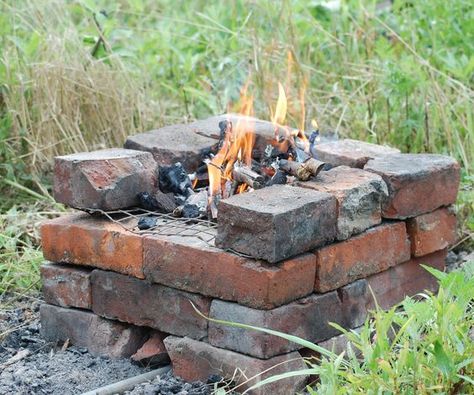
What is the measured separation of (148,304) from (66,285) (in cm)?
43

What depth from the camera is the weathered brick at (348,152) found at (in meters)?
4.78

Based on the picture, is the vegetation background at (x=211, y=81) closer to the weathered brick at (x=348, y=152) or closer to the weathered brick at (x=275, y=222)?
the weathered brick at (x=348, y=152)

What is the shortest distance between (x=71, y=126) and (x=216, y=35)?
176 centimetres

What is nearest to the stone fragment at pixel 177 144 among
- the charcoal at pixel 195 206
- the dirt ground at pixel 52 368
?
the charcoal at pixel 195 206

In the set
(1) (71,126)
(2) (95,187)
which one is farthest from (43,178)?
(2) (95,187)

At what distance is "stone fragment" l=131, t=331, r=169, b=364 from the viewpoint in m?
4.33

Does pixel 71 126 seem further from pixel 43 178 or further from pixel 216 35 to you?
pixel 216 35

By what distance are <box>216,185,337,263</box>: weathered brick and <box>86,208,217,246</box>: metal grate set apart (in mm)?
170

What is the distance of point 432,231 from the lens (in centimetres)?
471

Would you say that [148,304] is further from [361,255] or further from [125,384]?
[361,255]

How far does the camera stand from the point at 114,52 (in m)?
6.49

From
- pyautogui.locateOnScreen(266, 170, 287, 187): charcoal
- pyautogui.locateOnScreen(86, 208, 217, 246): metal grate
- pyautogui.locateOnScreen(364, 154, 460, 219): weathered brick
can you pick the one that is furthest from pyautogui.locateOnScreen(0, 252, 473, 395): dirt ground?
pyautogui.locateOnScreen(364, 154, 460, 219): weathered brick

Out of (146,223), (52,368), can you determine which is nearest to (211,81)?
(146,223)

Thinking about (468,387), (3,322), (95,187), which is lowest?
(3,322)
